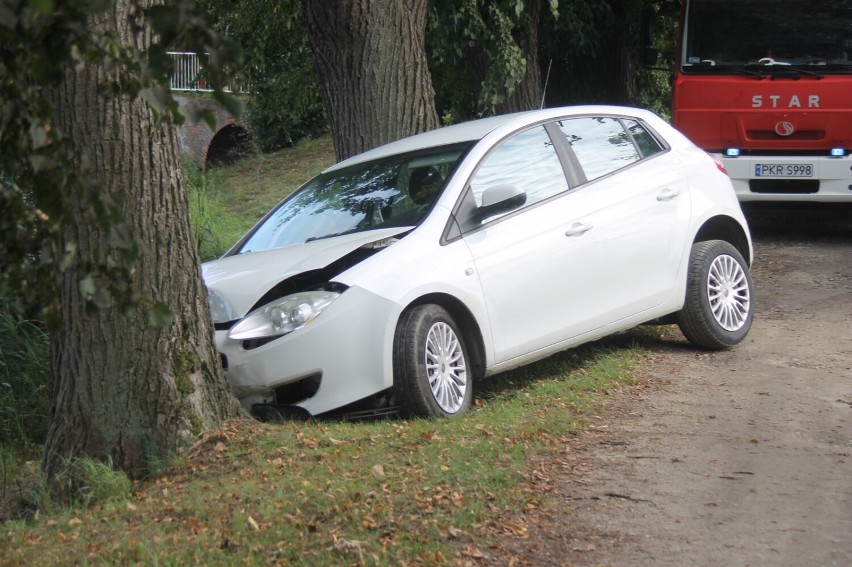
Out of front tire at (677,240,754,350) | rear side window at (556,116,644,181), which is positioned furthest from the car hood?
front tire at (677,240,754,350)

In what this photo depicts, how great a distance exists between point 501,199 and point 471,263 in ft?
1.29

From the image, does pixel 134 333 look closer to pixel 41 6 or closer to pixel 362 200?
pixel 362 200

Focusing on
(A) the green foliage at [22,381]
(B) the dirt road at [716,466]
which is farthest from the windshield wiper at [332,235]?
(A) the green foliage at [22,381]

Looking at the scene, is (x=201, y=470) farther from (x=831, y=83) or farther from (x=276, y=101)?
(x=276, y=101)

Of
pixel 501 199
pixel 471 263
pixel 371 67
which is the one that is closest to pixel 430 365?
pixel 471 263

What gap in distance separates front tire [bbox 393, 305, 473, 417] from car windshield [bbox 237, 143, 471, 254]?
67cm

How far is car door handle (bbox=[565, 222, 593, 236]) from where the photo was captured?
7254mm

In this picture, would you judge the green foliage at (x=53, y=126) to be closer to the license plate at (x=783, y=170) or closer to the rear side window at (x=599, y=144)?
the rear side window at (x=599, y=144)

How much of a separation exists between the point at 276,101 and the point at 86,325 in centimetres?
1422

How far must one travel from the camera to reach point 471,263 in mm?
6734

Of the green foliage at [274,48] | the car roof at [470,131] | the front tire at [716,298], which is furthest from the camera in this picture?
the green foliage at [274,48]

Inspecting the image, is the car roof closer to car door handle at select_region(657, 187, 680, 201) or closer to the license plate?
car door handle at select_region(657, 187, 680, 201)

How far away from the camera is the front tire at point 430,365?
627 centimetres

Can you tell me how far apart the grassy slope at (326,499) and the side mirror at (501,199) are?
3.62 ft
